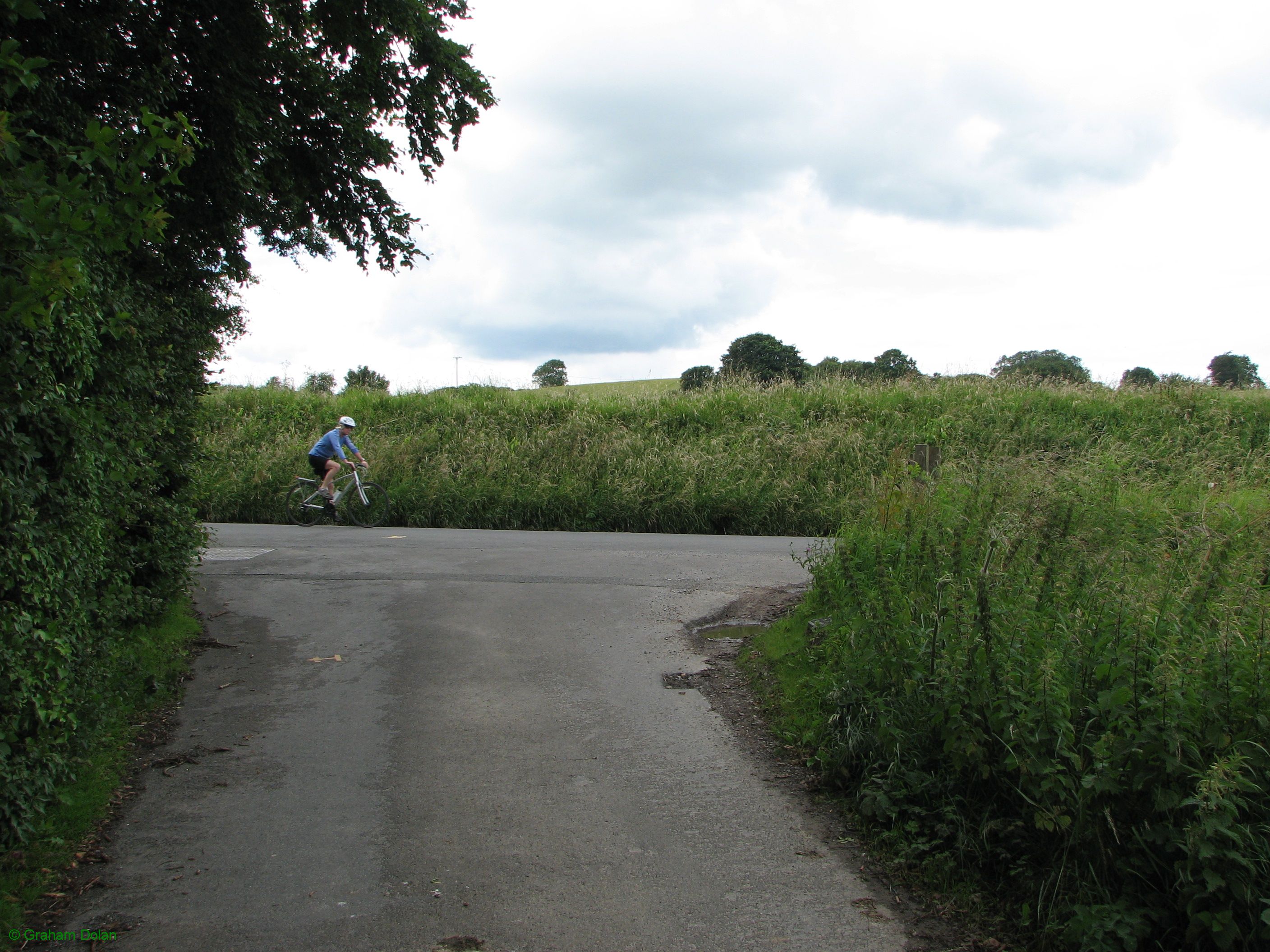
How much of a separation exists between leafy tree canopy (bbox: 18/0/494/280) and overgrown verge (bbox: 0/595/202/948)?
122 inches

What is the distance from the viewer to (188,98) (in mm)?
7426

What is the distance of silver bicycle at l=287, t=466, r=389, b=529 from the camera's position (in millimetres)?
A: 16609

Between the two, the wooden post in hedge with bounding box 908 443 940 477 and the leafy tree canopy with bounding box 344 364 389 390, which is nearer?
the wooden post in hedge with bounding box 908 443 940 477

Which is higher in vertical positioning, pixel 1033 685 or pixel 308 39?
pixel 308 39

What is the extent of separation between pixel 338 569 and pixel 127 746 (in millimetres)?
5370

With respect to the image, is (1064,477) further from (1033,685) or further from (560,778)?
(560,778)

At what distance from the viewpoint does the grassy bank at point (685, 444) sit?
60.4 feet

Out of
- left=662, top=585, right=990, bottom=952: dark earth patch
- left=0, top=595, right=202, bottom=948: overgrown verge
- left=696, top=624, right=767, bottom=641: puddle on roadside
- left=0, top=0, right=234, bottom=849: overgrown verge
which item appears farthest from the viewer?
left=696, top=624, right=767, bottom=641: puddle on roadside

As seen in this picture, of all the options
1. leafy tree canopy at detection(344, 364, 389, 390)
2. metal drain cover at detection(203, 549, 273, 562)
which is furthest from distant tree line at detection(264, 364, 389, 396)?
metal drain cover at detection(203, 549, 273, 562)

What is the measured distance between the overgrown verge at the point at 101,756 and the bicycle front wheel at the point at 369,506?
923 cm

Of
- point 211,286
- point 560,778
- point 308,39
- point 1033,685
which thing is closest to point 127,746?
point 560,778

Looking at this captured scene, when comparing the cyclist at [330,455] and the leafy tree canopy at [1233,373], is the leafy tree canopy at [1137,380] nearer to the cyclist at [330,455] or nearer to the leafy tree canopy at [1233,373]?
the leafy tree canopy at [1233,373]

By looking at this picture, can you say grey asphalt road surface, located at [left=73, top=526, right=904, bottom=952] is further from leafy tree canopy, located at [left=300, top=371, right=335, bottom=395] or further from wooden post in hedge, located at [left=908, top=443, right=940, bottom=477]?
leafy tree canopy, located at [left=300, top=371, right=335, bottom=395]

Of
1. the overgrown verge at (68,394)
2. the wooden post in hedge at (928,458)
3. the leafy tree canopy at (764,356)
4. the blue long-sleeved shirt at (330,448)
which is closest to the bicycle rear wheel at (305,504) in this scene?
the blue long-sleeved shirt at (330,448)
